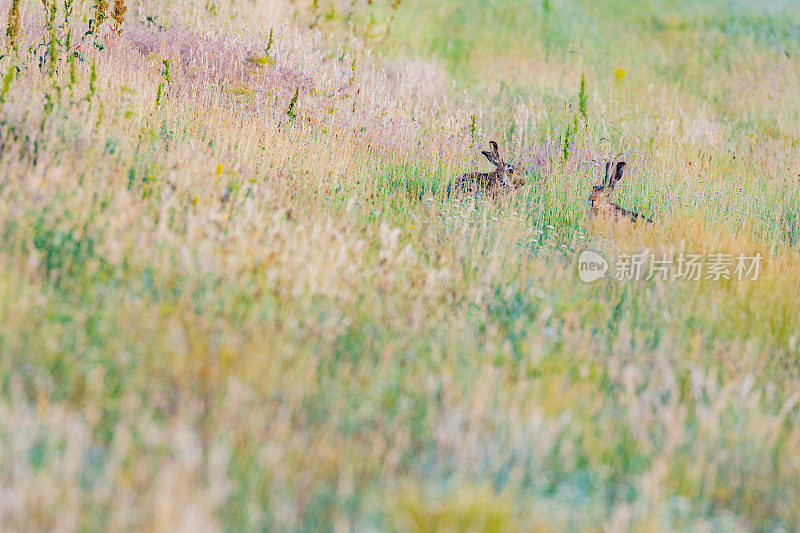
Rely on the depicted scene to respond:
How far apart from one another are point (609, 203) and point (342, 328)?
3474 millimetres

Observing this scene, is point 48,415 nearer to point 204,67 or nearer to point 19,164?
point 19,164

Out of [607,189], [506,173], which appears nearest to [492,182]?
[506,173]

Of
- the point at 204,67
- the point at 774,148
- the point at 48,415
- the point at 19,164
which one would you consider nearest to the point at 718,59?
the point at 774,148

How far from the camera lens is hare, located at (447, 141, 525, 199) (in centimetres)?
593

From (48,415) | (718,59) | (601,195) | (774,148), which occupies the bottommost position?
(48,415)

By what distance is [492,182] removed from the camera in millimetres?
6008

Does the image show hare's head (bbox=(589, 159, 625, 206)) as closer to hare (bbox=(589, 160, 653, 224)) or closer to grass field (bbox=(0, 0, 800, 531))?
hare (bbox=(589, 160, 653, 224))

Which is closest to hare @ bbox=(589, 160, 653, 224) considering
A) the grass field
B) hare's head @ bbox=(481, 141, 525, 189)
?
the grass field

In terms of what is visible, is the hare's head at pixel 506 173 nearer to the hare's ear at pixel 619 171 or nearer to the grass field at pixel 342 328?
the grass field at pixel 342 328

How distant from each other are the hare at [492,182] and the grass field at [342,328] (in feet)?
0.50

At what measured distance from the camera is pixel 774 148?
9203 mm

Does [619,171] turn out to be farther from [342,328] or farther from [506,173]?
[342,328]

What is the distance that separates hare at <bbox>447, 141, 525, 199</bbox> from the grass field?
0.15m

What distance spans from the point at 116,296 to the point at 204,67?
16.0ft
